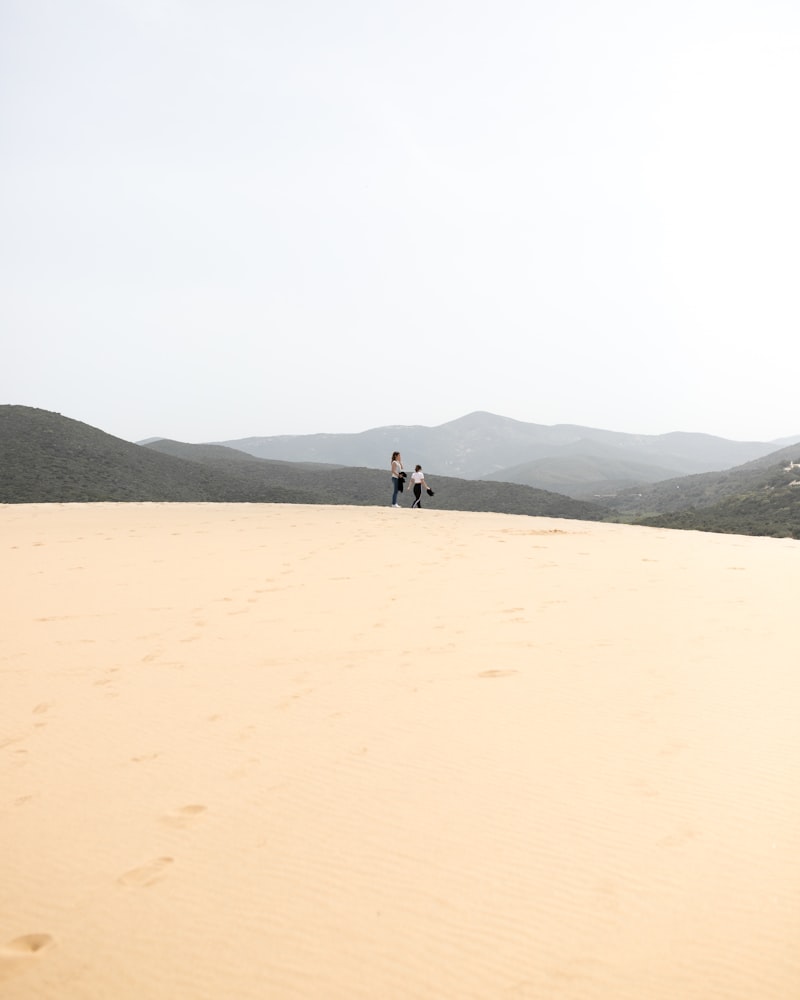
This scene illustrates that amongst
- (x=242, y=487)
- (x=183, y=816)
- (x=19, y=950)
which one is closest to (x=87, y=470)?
(x=242, y=487)

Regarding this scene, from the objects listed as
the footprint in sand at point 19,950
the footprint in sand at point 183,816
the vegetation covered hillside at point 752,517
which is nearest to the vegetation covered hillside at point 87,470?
the vegetation covered hillside at point 752,517

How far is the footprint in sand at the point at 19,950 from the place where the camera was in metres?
1.98

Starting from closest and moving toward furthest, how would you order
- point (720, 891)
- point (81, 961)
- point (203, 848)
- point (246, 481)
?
1. point (81, 961)
2. point (720, 891)
3. point (203, 848)
4. point (246, 481)

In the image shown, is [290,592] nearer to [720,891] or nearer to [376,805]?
[376,805]

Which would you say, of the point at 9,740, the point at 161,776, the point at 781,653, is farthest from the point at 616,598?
the point at 9,740

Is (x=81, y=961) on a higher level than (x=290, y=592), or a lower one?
lower

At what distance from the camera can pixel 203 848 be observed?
8.20ft

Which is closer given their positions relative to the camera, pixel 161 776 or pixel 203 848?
pixel 203 848

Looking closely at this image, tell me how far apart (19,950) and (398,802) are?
141 centimetres

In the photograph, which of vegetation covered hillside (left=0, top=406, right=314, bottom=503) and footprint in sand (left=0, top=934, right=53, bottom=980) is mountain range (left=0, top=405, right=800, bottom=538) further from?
footprint in sand (left=0, top=934, right=53, bottom=980)

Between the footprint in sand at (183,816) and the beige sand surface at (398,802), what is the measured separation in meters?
0.02

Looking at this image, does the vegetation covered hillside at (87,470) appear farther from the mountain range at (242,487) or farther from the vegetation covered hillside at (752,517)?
the vegetation covered hillside at (752,517)

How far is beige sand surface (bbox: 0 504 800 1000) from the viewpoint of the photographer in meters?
2.03

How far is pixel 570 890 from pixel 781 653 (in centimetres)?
338
